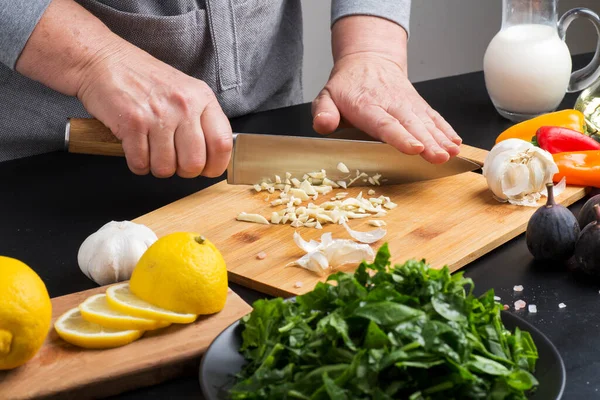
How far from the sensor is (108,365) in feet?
3.16

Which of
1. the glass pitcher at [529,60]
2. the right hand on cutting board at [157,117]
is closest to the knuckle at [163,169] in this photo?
the right hand on cutting board at [157,117]

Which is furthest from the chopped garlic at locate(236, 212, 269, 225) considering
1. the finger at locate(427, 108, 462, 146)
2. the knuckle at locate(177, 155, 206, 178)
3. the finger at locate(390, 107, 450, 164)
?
the finger at locate(427, 108, 462, 146)

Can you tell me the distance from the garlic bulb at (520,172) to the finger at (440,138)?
10 cm

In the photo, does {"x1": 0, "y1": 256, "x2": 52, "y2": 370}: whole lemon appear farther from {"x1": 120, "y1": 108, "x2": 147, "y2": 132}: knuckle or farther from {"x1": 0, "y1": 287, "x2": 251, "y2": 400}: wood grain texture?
{"x1": 120, "y1": 108, "x2": 147, "y2": 132}: knuckle

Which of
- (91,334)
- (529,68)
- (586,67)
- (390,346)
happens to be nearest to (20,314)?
(91,334)

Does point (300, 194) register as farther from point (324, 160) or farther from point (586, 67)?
point (586, 67)

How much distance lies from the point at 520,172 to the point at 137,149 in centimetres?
65

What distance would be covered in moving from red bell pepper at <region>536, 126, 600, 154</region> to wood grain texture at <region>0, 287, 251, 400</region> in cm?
82

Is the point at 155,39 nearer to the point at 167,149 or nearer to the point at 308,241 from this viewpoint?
the point at 167,149

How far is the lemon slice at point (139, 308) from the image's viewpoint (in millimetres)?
1015

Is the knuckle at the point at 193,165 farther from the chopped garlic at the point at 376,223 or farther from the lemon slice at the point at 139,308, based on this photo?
the lemon slice at the point at 139,308

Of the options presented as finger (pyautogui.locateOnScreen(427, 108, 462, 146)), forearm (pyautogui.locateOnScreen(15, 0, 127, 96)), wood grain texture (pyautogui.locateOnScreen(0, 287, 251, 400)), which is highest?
forearm (pyautogui.locateOnScreen(15, 0, 127, 96))

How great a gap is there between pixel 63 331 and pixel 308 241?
45 centimetres

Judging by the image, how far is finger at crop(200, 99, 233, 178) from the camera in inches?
56.7
